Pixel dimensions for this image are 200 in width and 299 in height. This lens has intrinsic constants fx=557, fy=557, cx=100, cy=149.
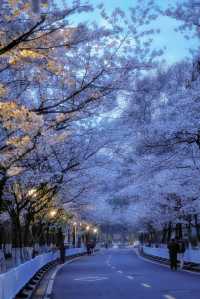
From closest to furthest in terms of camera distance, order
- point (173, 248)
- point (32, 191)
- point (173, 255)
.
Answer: point (32, 191) < point (173, 255) < point (173, 248)

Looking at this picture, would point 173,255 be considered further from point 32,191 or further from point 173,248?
point 32,191

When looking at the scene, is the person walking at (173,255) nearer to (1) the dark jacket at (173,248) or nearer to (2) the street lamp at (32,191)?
(1) the dark jacket at (173,248)

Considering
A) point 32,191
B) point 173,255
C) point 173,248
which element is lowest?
point 173,255

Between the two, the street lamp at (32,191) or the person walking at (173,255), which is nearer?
the street lamp at (32,191)

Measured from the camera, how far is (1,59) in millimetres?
11664

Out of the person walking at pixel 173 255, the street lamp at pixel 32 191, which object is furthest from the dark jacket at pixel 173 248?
the street lamp at pixel 32 191

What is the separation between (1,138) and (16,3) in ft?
23.5

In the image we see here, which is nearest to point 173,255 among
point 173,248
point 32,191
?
point 173,248

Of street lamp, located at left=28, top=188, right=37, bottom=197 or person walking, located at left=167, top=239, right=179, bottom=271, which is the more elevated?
street lamp, located at left=28, top=188, right=37, bottom=197

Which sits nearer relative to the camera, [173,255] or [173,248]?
[173,255]

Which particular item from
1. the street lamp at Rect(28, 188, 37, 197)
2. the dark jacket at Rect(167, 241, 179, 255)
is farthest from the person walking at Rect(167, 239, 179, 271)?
the street lamp at Rect(28, 188, 37, 197)

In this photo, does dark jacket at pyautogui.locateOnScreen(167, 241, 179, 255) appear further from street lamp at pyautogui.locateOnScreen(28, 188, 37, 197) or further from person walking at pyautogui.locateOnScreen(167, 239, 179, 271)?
street lamp at pyautogui.locateOnScreen(28, 188, 37, 197)

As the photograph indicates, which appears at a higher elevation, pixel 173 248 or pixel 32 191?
pixel 32 191

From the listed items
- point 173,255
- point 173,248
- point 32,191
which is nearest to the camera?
point 32,191
